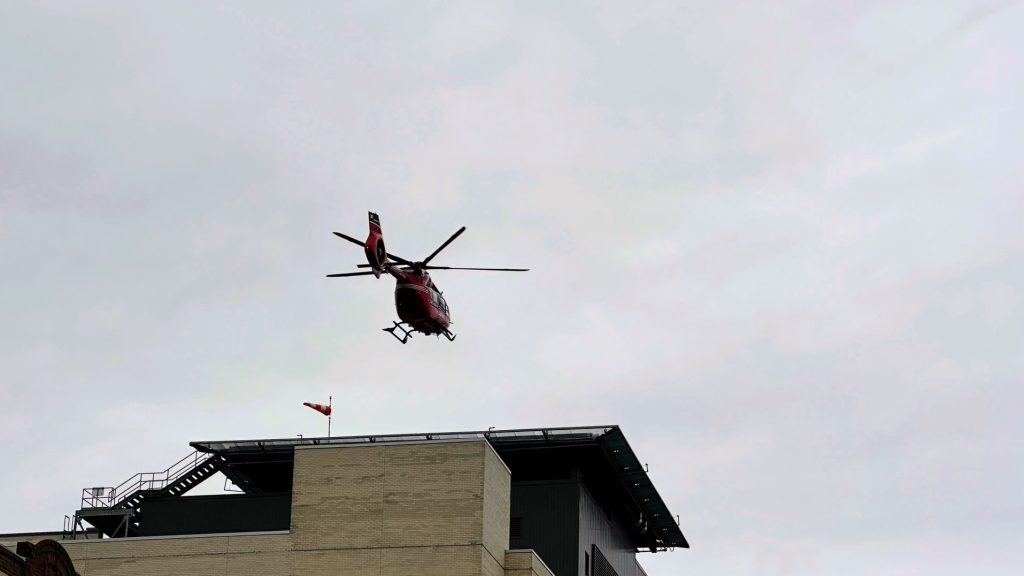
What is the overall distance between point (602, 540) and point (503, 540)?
1454cm

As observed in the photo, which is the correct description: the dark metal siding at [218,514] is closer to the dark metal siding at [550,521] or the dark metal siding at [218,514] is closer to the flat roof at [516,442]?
the flat roof at [516,442]

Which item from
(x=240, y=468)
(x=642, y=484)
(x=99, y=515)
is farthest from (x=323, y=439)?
(x=642, y=484)

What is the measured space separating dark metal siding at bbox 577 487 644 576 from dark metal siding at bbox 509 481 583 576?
0.57 m

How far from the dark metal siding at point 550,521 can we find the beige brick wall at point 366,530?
7907mm

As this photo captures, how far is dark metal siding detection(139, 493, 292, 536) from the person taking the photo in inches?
2653

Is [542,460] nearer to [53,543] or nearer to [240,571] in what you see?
[240,571]

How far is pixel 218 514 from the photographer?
68062 mm

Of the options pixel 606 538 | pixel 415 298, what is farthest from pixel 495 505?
pixel 606 538

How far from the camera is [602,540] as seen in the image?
73625 mm

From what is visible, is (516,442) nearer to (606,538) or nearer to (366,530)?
(606,538)

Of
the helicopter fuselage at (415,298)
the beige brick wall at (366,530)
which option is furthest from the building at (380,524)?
the helicopter fuselage at (415,298)

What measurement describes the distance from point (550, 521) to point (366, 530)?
12572 mm

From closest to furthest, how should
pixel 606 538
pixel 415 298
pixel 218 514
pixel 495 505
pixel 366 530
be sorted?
pixel 366 530, pixel 495 505, pixel 218 514, pixel 415 298, pixel 606 538

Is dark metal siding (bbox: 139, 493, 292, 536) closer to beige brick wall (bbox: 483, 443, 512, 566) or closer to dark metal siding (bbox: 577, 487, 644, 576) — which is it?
beige brick wall (bbox: 483, 443, 512, 566)
